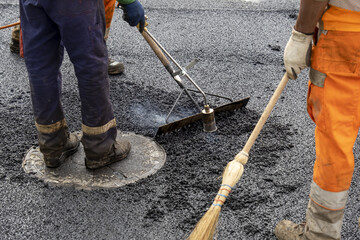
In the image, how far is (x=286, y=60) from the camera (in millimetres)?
2701

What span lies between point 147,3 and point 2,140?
378cm

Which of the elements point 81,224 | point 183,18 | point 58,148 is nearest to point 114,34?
point 183,18

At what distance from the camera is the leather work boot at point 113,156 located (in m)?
3.62

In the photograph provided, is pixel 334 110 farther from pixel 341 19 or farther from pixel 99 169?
pixel 99 169

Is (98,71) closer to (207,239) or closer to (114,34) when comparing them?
(207,239)

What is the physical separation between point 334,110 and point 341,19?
1.51ft

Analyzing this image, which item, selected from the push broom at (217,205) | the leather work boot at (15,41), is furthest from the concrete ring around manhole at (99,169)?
the leather work boot at (15,41)

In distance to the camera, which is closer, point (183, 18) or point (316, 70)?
point (316, 70)

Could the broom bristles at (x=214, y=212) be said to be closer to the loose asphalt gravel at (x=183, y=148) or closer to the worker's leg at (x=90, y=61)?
the loose asphalt gravel at (x=183, y=148)

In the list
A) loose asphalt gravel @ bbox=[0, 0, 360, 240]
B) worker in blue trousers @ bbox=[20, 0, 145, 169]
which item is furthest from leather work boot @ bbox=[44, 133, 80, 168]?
loose asphalt gravel @ bbox=[0, 0, 360, 240]

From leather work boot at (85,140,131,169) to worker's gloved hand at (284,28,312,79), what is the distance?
4.98 ft

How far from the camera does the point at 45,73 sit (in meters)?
3.37

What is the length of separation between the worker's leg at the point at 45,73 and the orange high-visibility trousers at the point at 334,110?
5.67 ft

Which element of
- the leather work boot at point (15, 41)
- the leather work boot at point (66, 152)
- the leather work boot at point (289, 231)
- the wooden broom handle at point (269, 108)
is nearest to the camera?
the wooden broom handle at point (269, 108)
